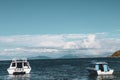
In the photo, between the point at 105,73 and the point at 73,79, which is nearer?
the point at 73,79

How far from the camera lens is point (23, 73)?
10038cm

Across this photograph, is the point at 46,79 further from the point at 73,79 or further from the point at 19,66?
the point at 19,66

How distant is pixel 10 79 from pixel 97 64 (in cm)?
2651

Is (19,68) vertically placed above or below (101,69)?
above

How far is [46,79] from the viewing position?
8362 cm

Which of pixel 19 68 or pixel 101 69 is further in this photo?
pixel 19 68

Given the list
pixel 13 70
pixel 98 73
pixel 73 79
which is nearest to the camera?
pixel 73 79

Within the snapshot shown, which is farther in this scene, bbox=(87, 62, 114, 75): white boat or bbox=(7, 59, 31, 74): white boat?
bbox=(7, 59, 31, 74): white boat

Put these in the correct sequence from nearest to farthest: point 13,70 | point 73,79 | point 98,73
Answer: point 73,79 → point 98,73 → point 13,70

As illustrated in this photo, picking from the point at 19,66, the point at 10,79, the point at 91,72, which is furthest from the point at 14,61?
the point at 91,72

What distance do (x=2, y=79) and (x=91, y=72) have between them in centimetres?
2798

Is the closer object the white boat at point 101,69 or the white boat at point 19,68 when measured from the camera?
the white boat at point 101,69

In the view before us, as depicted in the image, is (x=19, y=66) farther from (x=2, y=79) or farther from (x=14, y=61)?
(x=2, y=79)

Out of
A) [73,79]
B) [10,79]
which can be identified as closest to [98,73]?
[73,79]
